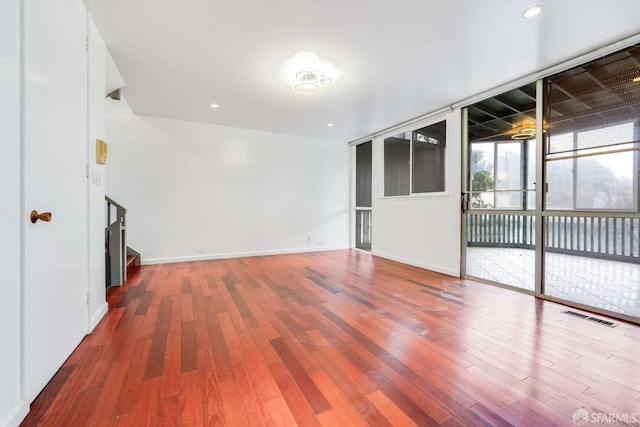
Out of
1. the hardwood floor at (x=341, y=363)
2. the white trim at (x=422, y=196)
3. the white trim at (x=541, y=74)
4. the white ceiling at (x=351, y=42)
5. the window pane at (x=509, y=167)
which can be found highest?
the white ceiling at (x=351, y=42)

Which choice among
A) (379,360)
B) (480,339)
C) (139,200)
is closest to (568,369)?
(480,339)

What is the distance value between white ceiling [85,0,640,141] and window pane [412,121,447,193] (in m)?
0.68

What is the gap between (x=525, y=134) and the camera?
3.38m

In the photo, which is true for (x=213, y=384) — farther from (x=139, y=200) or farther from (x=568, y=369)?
(x=139, y=200)

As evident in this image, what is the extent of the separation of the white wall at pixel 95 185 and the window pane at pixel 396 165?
470 cm

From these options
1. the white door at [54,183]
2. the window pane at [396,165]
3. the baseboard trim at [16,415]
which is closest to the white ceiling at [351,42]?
the white door at [54,183]

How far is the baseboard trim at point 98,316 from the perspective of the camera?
2.26 meters

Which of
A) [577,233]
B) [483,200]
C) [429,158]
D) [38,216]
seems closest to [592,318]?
[577,233]

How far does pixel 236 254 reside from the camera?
18.2 ft

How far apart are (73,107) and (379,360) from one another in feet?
9.53

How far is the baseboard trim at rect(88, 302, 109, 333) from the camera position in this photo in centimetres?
226

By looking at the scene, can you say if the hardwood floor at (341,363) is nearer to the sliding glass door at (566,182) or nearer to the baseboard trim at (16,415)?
the baseboard trim at (16,415)

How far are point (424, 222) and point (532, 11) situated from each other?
10.5ft

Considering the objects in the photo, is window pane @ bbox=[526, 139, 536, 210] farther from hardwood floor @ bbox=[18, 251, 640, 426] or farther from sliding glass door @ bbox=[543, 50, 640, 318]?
hardwood floor @ bbox=[18, 251, 640, 426]
